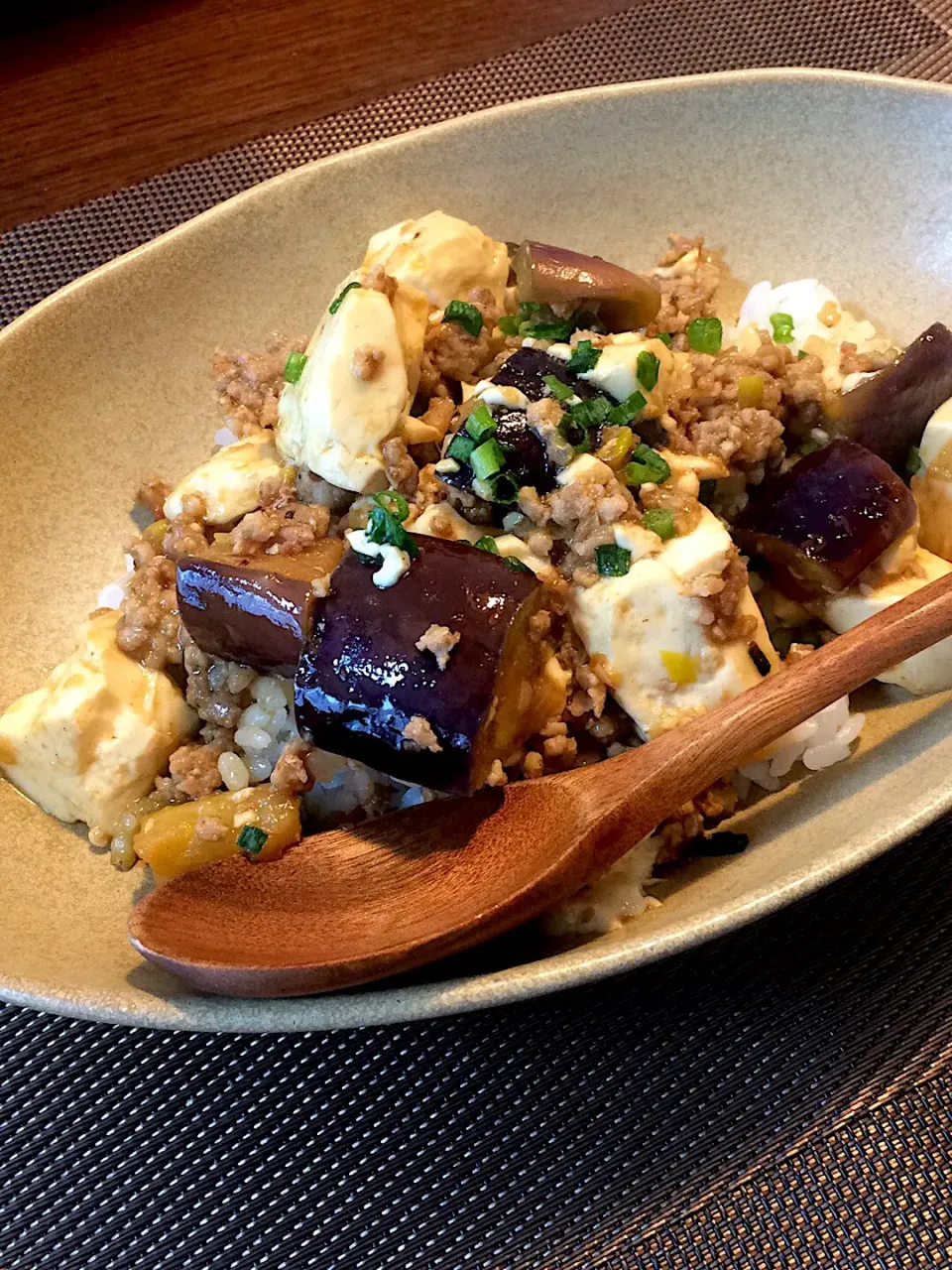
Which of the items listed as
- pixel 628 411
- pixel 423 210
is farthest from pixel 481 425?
pixel 423 210

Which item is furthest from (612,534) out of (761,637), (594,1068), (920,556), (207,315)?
(207,315)

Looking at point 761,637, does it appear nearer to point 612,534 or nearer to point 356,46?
point 612,534

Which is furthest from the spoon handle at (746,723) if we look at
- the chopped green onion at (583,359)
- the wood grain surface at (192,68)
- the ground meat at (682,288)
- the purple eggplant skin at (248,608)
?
the wood grain surface at (192,68)

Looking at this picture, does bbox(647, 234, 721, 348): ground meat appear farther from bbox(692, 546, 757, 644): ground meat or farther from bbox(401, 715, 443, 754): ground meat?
bbox(401, 715, 443, 754): ground meat

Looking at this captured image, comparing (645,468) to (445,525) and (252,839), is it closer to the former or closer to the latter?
(445,525)

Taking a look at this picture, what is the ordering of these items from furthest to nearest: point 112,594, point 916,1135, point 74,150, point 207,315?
point 74,150 < point 207,315 < point 112,594 < point 916,1135

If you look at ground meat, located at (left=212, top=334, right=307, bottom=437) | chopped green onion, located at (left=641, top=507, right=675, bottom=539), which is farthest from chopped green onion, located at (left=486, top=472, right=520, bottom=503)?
ground meat, located at (left=212, top=334, right=307, bottom=437)
